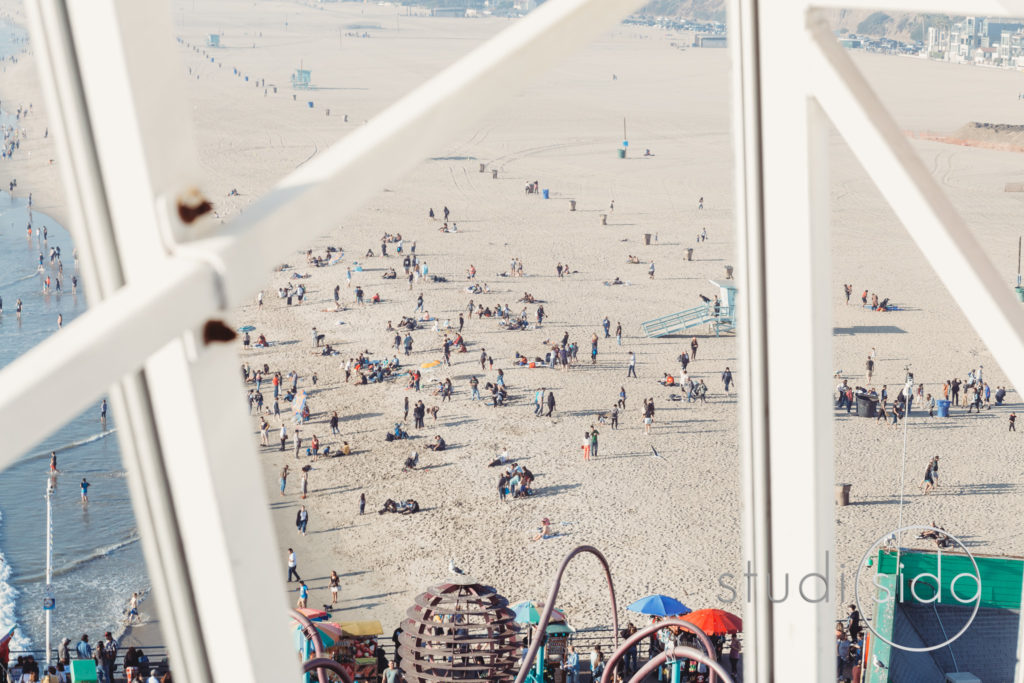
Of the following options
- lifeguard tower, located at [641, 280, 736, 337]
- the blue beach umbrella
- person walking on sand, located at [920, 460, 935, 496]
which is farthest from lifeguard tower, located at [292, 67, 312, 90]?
the blue beach umbrella

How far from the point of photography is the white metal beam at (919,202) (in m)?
1.46

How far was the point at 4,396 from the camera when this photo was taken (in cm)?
79

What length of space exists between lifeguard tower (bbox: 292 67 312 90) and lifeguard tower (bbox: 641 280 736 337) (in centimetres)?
4592

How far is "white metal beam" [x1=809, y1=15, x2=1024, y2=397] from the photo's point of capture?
1.46m

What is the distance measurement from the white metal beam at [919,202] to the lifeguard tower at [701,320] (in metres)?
24.1

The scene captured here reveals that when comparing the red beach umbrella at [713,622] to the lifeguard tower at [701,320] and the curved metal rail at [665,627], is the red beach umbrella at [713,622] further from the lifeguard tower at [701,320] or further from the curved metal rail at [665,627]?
the lifeguard tower at [701,320]

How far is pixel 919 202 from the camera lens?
146 cm

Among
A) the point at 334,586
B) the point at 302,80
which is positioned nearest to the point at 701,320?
the point at 334,586

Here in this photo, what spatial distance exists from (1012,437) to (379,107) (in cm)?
4443

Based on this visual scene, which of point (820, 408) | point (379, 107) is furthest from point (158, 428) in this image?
point (379, 107)

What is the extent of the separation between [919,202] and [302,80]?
69166 mm

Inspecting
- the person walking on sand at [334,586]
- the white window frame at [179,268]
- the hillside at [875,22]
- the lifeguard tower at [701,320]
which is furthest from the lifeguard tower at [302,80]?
the white window frame at [179,268]

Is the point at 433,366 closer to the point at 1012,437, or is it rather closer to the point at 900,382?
the point at 900,382

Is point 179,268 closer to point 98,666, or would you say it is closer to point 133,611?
point 98,666
